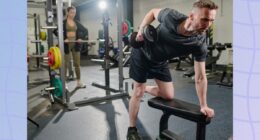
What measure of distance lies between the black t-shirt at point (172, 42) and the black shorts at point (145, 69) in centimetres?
6

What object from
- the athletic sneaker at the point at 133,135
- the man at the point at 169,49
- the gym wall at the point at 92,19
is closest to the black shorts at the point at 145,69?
the man at the point at 169,49

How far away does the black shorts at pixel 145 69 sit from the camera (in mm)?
2279

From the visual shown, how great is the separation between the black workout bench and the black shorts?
0.21 m

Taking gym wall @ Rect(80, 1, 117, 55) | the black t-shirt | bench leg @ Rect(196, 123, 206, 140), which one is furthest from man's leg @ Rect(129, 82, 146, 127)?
gym wall @ Rect(80, 1, 117, 55)

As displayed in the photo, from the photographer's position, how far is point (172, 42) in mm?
2125

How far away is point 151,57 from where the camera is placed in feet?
7.35

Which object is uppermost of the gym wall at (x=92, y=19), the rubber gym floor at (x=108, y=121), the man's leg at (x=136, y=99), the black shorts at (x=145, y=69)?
the gym wall at (x=92, y=19)

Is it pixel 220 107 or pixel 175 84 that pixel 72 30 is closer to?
pixel 175 84

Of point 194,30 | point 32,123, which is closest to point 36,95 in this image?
point 32,123

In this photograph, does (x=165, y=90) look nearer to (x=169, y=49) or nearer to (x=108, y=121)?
(x=169, y=49)

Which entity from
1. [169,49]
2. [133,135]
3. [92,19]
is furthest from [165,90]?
[92,19]

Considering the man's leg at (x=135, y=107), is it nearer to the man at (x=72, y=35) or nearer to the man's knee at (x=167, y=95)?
the man's knee at (x=167, y=95)

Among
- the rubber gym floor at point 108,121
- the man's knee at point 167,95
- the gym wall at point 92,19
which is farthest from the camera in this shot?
the gym wall at point 92,19
